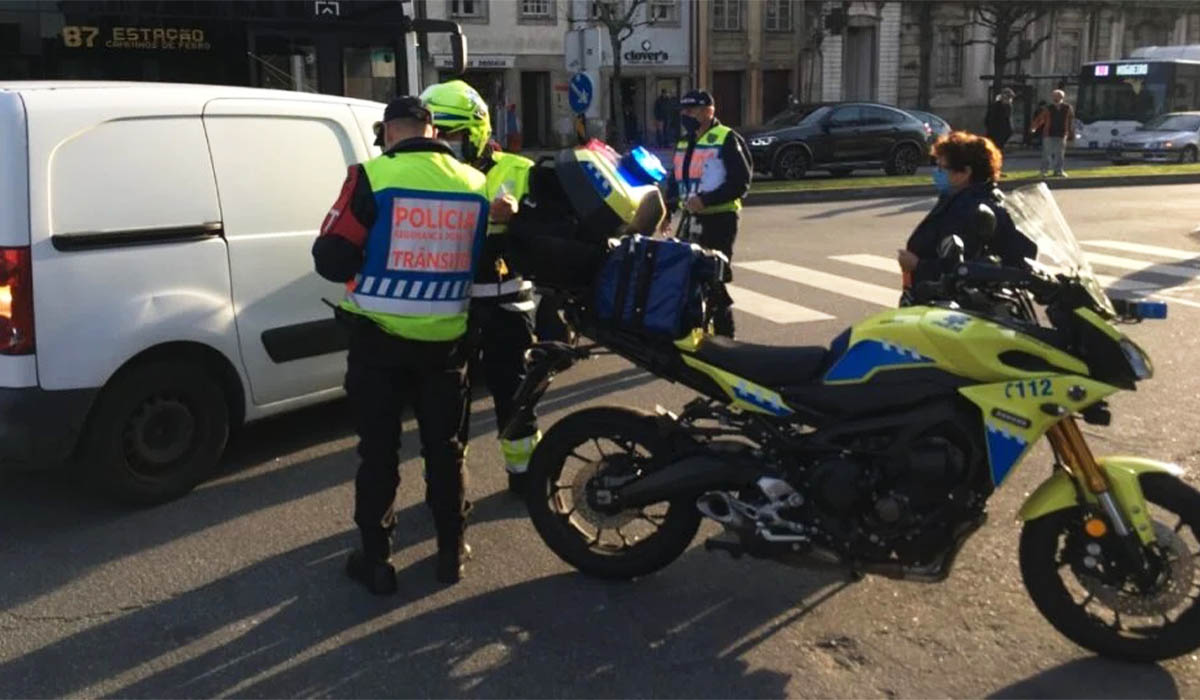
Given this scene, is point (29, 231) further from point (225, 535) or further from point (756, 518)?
point (756, 518)

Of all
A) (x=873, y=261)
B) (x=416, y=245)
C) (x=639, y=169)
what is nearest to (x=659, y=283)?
(x=639, y=169)

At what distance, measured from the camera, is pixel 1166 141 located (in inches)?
1064

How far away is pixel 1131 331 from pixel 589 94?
9043mm

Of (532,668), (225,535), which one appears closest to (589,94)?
(225,535)

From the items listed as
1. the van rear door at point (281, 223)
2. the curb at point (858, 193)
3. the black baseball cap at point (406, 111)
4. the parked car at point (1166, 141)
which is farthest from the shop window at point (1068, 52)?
the black baseball cap at point (406, 111)

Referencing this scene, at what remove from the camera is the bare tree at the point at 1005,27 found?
39969 mm

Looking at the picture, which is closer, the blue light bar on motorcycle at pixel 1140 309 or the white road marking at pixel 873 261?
the blue light bar on motorcycle at pixel 1140 309

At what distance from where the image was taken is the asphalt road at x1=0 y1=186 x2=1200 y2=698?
3469 millimetres

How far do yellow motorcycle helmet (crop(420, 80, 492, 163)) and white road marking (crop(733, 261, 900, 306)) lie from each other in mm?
5508

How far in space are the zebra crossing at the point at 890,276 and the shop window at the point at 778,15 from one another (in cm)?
2943

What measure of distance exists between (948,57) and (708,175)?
3972cm

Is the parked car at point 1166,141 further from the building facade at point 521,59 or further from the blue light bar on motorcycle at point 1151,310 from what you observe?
the blue light bar on motorcycle at point 1151,310

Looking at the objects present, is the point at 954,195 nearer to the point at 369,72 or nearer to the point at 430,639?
the point at 430,639

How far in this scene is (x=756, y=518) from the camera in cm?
376
